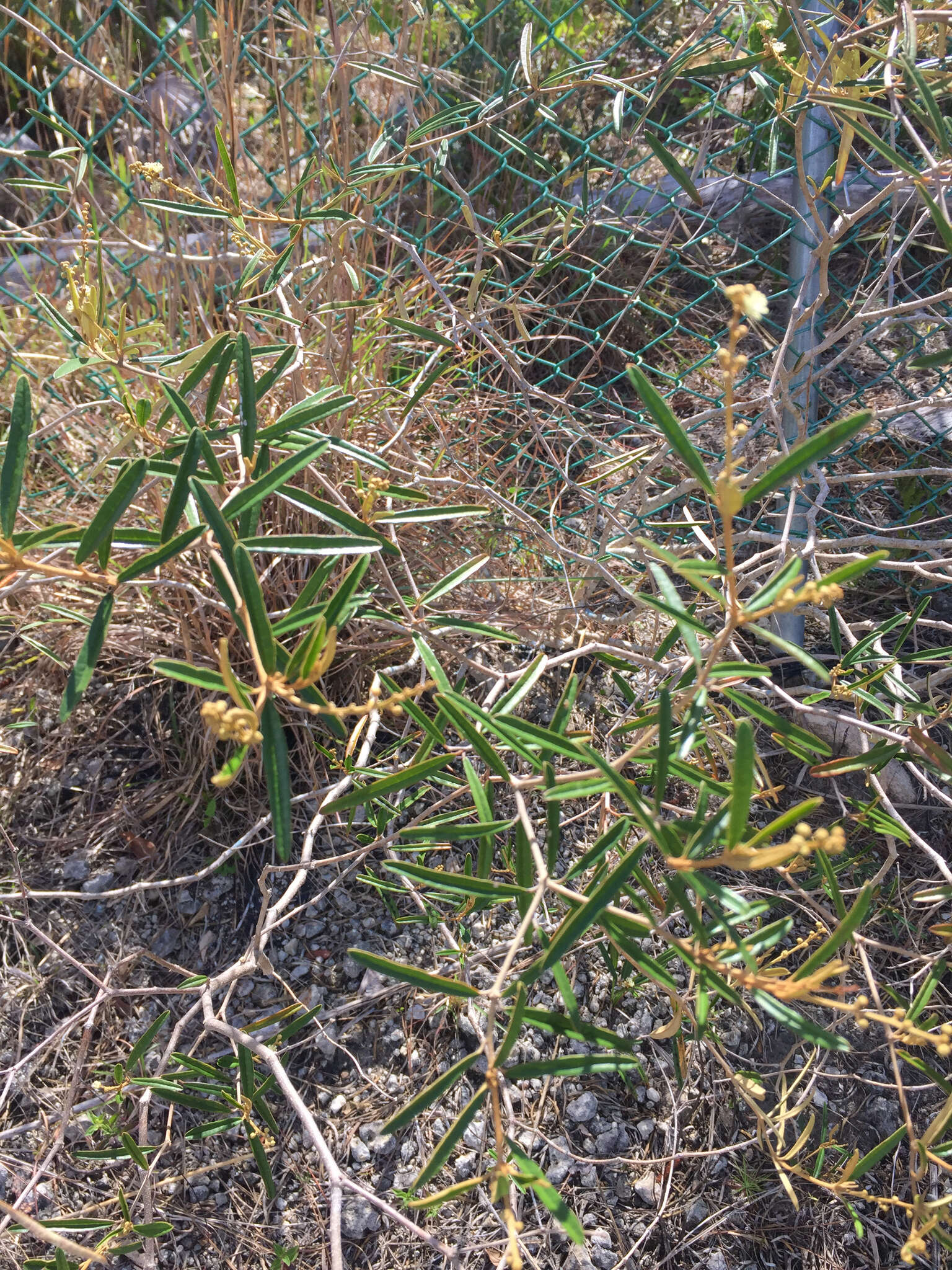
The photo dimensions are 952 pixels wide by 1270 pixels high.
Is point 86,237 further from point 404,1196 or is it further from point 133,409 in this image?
point 404,1196

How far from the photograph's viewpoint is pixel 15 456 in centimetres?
86

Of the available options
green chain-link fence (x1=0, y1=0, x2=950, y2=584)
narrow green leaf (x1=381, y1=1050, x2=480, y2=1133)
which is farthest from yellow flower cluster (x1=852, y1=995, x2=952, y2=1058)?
green chain-link fence (x1=0, y1=0, x2=950, y2=584)

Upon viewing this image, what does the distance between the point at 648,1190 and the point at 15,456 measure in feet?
4.64

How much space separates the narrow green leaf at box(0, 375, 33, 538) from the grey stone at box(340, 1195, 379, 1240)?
1131mm

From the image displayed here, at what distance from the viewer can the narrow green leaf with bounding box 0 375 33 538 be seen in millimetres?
833

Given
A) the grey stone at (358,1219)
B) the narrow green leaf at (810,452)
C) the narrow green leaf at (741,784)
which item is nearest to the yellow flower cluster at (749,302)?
the narrow green leaf at (810,452)

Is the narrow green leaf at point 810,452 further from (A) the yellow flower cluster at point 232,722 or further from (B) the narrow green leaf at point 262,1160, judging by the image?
(B) the narrow green leaf at point 262,1160

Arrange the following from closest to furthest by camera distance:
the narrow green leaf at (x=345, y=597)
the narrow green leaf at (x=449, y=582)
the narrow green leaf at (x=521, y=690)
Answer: the narrow green leaf at (x=345, y=597), the narrow green leaf at (x=521, y=690), the narrow green leaf at (x=449, y=582)

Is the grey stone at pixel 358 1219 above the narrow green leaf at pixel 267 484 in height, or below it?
below

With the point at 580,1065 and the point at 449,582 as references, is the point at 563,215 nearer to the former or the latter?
the point at 449,582

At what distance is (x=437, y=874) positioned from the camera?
920 mm

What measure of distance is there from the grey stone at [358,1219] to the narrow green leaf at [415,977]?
2.28 ft

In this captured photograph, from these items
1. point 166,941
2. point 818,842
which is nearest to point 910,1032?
point 818,842

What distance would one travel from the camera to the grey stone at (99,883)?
5.19 feet
